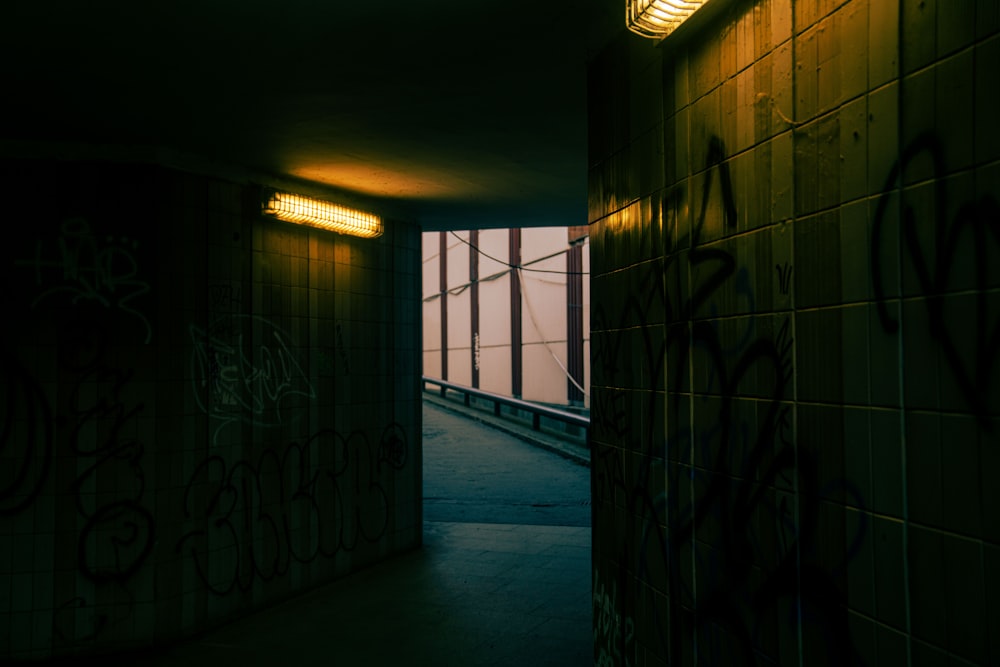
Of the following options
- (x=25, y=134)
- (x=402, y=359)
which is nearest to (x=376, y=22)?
(x=25, y=134)

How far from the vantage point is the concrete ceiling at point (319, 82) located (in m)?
3.50

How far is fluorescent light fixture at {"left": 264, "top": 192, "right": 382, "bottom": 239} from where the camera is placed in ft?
19.7

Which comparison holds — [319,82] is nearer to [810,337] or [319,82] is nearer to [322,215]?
[322,215]

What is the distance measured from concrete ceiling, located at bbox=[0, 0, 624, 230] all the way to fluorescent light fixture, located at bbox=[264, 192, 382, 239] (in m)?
0.28

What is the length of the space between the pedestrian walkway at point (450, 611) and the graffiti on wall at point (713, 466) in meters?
1.87

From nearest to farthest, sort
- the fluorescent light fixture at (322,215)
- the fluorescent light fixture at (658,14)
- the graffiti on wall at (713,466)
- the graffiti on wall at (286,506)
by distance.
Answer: the graffiti on wall at (713,466), the fluorescent light fixture at (658,14), the graffiti on wall at (286,506), the fluorescent light fixture at (322,215)

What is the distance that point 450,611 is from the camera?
234 inches

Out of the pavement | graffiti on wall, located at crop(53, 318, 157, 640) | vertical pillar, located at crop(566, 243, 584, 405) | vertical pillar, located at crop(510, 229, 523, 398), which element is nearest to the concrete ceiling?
graffiti on wall, located at crop(53, 318, 157, 640)

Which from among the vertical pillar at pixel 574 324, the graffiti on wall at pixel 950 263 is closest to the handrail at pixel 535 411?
the vertical pillar at pixel 574 324

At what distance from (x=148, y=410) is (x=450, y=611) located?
2.79 m

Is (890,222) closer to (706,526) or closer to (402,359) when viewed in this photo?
(706,526)

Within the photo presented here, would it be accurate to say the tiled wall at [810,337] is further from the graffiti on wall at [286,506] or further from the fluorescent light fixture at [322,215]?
the graffiti on wall at [286,506]

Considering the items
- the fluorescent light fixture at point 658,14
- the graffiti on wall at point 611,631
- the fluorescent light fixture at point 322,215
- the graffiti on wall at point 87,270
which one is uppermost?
the fluorescent light fixture at point 658,14

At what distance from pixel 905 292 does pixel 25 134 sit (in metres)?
5.53
